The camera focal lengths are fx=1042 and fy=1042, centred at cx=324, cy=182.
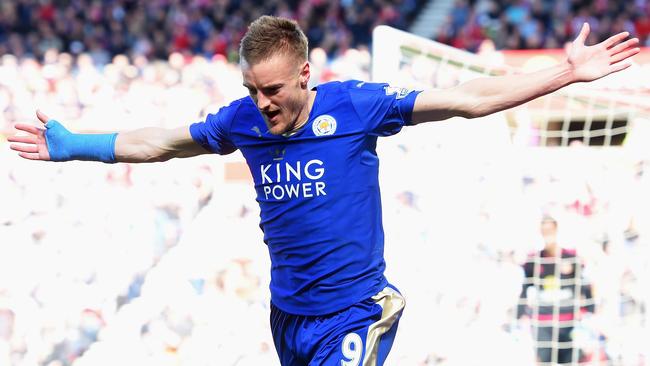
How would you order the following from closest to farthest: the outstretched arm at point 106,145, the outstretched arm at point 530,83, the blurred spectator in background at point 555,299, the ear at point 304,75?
1. the outstretched arm at point 530,83
2. the ear at point 304,75
3. the outstretched arm at point 106,145
4. the blurred spectator in background at point 555,299

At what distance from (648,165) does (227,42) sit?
14637mm

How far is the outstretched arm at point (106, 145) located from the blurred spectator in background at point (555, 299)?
10.8 ft

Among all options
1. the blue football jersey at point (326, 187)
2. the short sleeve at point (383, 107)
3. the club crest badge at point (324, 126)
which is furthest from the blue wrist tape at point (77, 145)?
the short sleeve at point (383, 107)

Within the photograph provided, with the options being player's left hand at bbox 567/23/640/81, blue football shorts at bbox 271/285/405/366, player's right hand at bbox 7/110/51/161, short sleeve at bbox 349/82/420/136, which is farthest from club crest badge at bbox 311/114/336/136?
player's right hand at bbox 7/110/51/161

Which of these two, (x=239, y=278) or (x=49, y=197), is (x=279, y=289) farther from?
(x=49, y=197)

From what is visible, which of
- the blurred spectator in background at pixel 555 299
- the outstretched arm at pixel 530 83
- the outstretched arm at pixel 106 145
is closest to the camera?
the outstretched arm at pixel 530 83

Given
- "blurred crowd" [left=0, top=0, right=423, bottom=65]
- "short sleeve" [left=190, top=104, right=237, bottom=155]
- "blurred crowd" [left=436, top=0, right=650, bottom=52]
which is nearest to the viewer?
"short sleeve" [left=190, top=104, right=237, bottom=155]

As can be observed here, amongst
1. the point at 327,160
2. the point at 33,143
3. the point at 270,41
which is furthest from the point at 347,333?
the point at 33,143

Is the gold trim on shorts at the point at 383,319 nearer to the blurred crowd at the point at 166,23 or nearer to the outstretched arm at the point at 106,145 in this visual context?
the outstretched arm at the point at 106,145

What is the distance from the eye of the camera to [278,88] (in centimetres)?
421

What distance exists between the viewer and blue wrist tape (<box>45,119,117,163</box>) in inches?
189

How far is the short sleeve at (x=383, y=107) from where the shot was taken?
14.3 ft

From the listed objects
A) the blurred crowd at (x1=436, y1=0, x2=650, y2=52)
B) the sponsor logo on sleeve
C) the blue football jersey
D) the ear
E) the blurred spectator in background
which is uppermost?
the blurred crowd at (x1=436, y1=0, x2=650, y2=52)

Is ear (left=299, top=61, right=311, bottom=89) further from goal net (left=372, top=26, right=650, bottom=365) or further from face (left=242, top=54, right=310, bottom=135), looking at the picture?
goal net (left=372, top=26, right=650, bottom=365)
